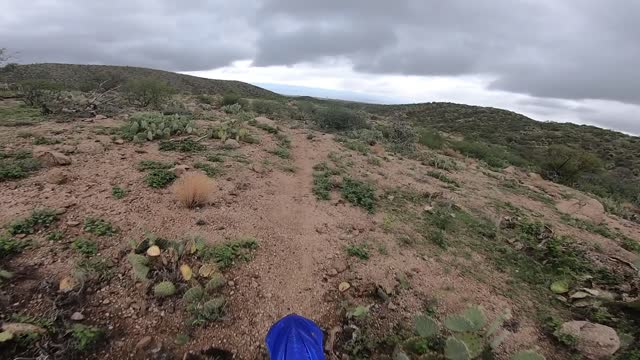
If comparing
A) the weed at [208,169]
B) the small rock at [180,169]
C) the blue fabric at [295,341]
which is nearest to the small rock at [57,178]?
the small rock at [180,169]

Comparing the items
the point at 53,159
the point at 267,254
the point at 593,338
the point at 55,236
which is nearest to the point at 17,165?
the point at 53,159

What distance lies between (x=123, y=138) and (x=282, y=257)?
4.83 m

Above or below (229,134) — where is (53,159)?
below

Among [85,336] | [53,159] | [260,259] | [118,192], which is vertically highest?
[53,159]

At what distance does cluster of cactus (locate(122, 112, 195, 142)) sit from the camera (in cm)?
741

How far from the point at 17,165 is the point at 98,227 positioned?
2.31 m

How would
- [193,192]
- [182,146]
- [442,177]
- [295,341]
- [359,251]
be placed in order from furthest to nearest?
[442,177] < [182,146] < [193,192] < [359,251] < [295,341]

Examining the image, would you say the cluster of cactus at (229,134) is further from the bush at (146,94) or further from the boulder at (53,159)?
the bush at (146,94)

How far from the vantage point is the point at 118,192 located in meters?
5.00

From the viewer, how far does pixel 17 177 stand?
5090 millimetres

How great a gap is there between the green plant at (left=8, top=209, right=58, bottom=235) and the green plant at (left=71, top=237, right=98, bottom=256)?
53 cm

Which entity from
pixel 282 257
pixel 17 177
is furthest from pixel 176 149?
pixel 282 257

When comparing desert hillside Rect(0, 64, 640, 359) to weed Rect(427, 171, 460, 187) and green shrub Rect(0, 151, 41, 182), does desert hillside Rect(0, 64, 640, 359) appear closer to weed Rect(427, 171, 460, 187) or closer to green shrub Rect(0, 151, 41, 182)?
green shrub Rect(0, 151, 41, 182)

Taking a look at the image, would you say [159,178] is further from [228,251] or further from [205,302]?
[205,302]
